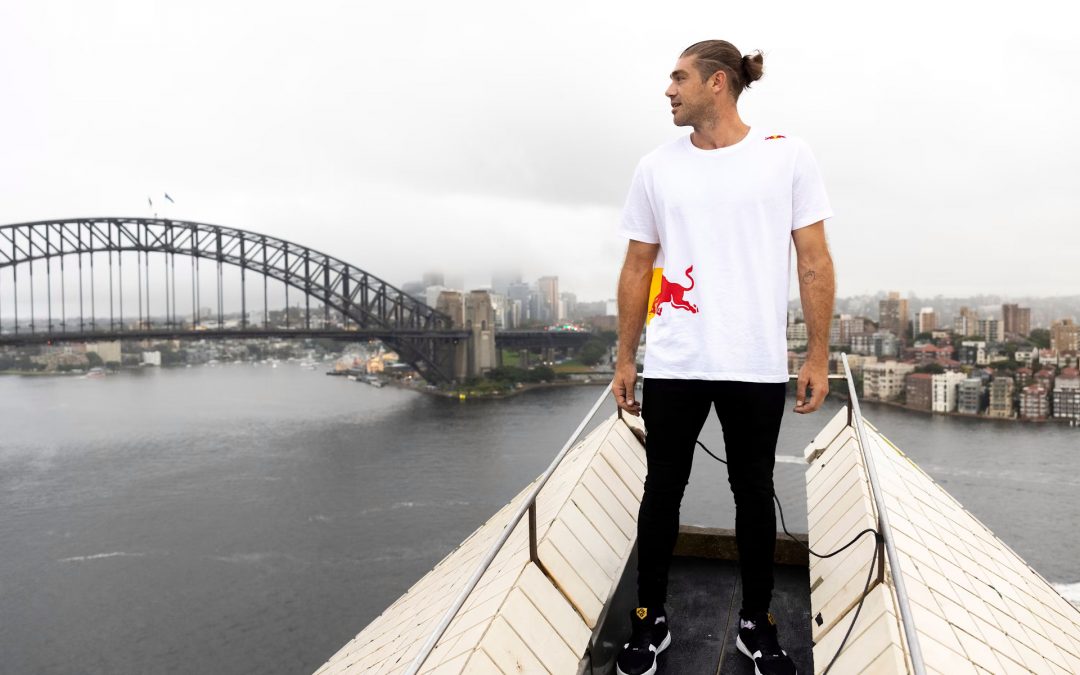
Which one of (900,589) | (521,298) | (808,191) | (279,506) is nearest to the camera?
(900,589)

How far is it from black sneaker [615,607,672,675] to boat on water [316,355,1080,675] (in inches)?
2.6

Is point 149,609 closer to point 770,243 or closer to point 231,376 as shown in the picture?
point 770,243

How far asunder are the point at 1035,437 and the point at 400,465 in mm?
27285

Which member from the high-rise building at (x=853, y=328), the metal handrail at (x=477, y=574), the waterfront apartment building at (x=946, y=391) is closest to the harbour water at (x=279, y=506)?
the waterfront apartment building at (x=946, y=391)

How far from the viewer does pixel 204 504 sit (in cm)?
2400

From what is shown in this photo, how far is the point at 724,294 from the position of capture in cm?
163

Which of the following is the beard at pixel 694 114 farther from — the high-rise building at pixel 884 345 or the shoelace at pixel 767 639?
the high-rise building at pixel 884 345

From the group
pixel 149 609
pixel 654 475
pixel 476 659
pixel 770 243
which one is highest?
pixel 770 243

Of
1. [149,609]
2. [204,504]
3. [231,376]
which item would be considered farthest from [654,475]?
→ [231,376]

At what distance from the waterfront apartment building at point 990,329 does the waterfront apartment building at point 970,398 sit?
712 inches

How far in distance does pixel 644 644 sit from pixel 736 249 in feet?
2.98

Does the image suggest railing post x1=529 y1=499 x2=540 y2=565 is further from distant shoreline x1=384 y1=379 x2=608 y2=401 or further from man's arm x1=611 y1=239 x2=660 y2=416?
distant shoreline x1=384 y1=379 x2=608 y2=401

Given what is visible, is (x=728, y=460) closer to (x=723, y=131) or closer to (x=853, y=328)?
(x=723, y=131)

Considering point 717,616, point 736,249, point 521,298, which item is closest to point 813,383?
point 736,249
